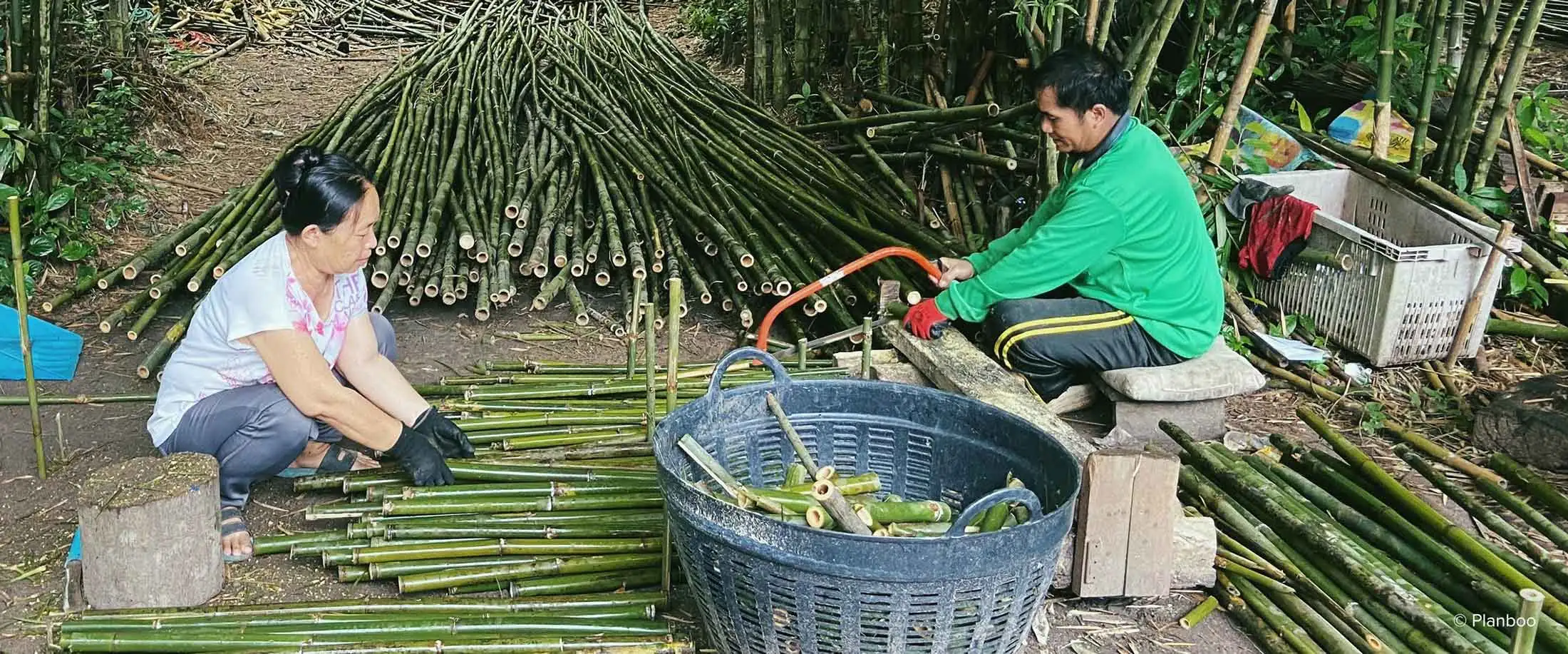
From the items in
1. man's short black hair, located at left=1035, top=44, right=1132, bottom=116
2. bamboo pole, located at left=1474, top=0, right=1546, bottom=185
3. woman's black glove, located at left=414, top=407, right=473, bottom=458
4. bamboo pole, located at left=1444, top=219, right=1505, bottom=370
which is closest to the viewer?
woman's black glove, located at left=414, top=407, right=473, bottom=458

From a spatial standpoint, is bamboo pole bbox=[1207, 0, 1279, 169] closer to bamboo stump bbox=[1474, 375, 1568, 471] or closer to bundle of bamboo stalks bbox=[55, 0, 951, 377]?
bundle of bamboo stalks bbox=[55, 0, 951, 377]

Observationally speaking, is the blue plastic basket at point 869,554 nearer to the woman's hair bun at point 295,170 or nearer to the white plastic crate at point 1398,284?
the woman's hair bun at point 295,170

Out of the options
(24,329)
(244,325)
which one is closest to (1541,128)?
(244,325)

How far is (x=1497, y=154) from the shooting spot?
493 centimetres

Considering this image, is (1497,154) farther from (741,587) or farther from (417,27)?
(417,27)

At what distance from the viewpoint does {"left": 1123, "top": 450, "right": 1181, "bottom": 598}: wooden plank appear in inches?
107

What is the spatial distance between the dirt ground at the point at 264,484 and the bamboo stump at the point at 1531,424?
327 millimetres

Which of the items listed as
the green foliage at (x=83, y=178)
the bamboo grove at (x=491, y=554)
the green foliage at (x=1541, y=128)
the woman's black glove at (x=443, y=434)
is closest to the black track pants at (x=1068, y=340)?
the bamboo grove at (x=491, y=554)

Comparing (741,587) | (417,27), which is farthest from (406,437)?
(417,27)

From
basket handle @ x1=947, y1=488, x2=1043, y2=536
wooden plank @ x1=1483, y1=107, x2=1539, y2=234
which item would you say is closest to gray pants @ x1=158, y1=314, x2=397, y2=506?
basket handle @ x1=947, y1=488, x2=1043, y2=536

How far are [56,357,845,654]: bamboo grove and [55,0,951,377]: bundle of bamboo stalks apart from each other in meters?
0.61

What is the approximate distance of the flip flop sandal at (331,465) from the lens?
3.25 metres

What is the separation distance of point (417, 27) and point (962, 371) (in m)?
7.35

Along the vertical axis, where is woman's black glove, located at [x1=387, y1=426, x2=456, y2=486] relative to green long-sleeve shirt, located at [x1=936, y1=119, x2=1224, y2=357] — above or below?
below
